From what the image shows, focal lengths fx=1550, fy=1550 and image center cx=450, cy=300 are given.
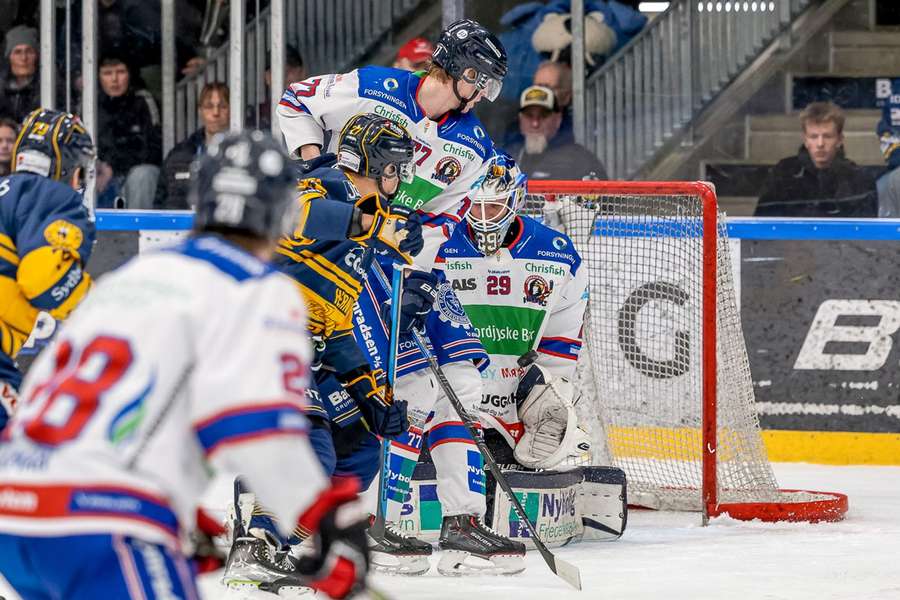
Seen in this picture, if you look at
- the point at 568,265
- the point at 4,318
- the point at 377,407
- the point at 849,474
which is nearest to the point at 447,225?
the point at 568,265

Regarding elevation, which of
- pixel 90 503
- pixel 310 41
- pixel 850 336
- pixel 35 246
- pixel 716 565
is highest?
pixel 310 41

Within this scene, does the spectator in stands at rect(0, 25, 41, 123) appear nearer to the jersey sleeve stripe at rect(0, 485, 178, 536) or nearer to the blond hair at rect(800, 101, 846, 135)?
the blond hair at rect(800, 101, 846, 135)

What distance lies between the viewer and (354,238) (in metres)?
3.27

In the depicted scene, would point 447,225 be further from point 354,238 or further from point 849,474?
point 849,474

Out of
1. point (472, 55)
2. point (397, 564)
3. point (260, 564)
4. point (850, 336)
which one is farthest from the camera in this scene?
point (850, 336)

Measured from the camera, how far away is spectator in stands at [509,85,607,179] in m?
5.98

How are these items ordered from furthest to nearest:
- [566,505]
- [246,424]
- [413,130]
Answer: [566,505]
[413,130]
[246,424]

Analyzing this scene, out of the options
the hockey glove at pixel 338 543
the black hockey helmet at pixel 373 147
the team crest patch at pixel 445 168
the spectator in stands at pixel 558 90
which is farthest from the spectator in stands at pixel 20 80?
the hockey glove at pixel 338 543

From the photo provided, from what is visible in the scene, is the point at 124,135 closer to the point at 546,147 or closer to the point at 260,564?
the point at 546,147

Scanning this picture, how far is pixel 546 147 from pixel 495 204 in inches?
72.3

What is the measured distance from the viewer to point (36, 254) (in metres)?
2.66

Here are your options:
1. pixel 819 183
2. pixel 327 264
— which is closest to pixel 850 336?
pixel 819 183

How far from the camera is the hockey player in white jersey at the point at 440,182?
3.79m

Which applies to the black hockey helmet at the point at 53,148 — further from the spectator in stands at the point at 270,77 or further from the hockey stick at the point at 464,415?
the spectator in stands at the point at 270,77
